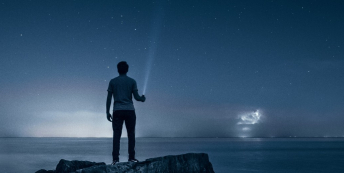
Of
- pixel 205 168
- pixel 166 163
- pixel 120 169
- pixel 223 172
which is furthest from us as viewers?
pixel 223 172

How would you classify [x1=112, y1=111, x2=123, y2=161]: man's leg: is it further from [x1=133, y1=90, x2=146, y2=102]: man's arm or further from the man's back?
[x1=133, y1=90, x2=146, y2=102]: man's arm

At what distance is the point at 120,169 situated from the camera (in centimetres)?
589

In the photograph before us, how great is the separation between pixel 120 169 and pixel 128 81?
170 cm

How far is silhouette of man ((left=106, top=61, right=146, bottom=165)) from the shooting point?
239 inches

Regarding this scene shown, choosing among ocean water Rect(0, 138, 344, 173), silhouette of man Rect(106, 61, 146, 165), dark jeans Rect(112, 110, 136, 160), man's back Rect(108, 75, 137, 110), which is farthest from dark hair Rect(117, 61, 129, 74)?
ocean water Rect(0, 138, 344, 173)

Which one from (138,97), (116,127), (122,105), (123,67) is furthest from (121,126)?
(123,67)

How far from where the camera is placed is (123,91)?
609cm

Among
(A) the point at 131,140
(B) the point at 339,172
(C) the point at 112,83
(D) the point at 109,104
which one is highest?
(C) the point at 112,83

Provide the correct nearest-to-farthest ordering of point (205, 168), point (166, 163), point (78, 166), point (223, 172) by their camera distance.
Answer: point (166, 163), point (205, 168), point (78, 166), point (223, 172)

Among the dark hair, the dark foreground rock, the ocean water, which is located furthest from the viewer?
the ocean water

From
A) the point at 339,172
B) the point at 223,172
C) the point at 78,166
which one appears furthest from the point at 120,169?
the point at 339,172

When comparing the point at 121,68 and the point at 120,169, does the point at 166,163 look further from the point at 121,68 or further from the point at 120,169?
the point at 121,68

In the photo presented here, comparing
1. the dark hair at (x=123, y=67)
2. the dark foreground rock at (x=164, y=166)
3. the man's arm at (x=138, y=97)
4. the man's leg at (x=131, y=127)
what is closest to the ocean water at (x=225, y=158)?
the dark foreground rock at (x=164, y=166)

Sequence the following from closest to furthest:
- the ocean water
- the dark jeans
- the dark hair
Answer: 1. the dark jeans
2. the dark hair
3. the ocean water
